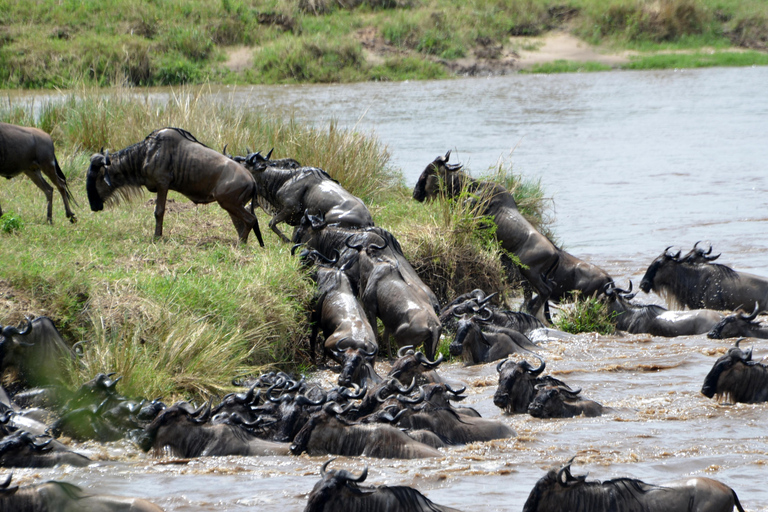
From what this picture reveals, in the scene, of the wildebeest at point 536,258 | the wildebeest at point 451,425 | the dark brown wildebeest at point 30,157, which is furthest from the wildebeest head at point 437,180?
the wildebeest at point 451,425

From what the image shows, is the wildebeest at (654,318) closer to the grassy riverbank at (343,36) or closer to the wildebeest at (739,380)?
the wildebeest at (739,380)

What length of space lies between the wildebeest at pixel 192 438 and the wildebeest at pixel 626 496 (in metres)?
1.92

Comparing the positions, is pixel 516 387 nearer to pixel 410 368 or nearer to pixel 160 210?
pixel 410 368

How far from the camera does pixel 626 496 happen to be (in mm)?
4496

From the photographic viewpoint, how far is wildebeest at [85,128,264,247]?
949cm

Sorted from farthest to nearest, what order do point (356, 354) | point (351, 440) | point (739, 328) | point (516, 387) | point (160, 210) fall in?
1. point (160, 210)
2. point (739, 328)
3. point (356, 354)
4. point (516, 387)
5. point (351, 440)

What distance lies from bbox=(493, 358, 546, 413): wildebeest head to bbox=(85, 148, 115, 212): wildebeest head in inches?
202

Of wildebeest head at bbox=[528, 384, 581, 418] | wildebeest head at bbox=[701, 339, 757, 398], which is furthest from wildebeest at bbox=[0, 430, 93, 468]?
wildebeest head at bbox=[701, 339, 757, 398]

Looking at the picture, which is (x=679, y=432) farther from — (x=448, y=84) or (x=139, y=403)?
(x=448, y=84)

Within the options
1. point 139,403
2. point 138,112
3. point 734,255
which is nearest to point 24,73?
point 138,112

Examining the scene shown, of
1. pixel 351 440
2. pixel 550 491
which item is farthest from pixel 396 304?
pixel 550 491

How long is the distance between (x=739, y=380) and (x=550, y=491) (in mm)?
2956

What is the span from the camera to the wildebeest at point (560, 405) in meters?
6.59

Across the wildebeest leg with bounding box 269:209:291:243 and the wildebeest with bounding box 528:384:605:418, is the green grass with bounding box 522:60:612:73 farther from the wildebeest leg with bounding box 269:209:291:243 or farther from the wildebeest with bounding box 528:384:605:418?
the wildebeest with bounding box 528:384:605:418
